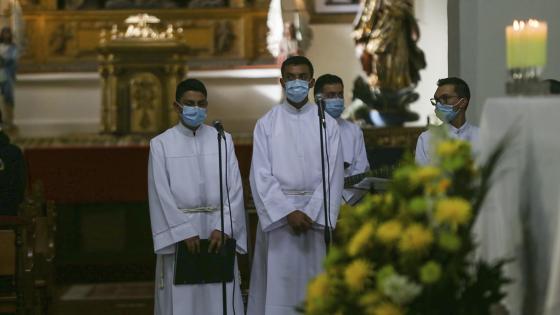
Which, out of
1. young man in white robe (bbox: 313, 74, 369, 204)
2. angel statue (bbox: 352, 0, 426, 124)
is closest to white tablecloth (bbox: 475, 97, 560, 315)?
young man in white robe (bbox: 313, 74, 369, 204)

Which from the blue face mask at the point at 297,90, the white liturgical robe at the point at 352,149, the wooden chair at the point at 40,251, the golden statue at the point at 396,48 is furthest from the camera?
the golden statue at the point at 396,48

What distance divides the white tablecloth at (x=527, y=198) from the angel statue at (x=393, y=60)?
8908mm

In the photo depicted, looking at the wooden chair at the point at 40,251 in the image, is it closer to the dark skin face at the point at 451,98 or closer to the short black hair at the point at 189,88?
the short black hair at the point at 189,88

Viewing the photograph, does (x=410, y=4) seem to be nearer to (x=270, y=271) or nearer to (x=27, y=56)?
(x=27, y=56)

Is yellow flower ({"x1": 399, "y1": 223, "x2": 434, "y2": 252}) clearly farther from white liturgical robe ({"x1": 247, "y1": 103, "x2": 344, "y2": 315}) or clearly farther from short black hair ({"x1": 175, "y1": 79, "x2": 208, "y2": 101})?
short black hair ({"x1": 175, "y1": 79, "x2": 208, "y2": 101})

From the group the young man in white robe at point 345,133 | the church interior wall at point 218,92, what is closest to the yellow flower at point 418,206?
the young man in white robe at point 345,133

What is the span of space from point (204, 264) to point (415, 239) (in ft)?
11.1

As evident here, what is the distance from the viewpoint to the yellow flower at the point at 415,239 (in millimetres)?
2814

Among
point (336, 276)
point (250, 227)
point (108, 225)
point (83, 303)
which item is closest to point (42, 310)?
point (83, 303)

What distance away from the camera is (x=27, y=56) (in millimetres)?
15422

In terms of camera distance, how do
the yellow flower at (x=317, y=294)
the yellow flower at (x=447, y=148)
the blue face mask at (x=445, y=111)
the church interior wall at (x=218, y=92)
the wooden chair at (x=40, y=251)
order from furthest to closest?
1. the church interior wall at (x=218, y=92)
2. the wooden chair at (x=40, y=251)
3. the blue face mask at (x=445, y=111)
4. the yellow flower at (x=317, y=294)
5. the yellow flower at (x=447, y=148)

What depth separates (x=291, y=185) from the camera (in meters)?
6.23

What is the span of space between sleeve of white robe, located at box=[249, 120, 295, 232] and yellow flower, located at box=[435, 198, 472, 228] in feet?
10.7

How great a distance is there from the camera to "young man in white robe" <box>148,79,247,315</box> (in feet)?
20.2
